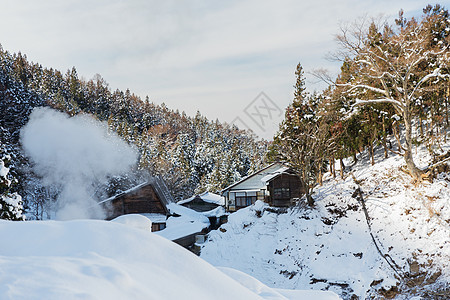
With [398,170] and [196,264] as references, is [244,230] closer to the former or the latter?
[398,170]

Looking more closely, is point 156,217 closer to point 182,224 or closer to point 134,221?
point 182,224

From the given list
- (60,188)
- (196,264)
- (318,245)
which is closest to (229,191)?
(60,188)

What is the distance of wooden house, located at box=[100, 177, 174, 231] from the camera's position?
23.7m

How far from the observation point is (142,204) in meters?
24.6

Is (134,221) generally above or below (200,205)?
above

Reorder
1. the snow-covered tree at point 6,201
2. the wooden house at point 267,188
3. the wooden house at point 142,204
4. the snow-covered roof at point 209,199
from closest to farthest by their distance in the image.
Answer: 1. the snow-covered tree at point 6,201
2. the wooden house at point 142,204
3. the wooden house at point 267,188
4. the snow-covered roof at point 209,199

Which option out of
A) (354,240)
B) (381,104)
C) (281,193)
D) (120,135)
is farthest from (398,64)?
(120,135)

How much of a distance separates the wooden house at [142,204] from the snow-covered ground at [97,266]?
819 inches

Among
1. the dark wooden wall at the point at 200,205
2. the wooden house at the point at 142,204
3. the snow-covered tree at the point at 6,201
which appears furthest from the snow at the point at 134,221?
the dark wooden wall at the point at 200,205

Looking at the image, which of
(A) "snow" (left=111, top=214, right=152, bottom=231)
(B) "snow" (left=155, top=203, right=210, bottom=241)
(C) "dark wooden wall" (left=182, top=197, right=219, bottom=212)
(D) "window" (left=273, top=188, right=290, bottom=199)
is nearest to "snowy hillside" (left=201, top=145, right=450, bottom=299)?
(B) "snow" (left=155, top=203, right=210, bottom=241)

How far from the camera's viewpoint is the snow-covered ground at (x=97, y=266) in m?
2.38

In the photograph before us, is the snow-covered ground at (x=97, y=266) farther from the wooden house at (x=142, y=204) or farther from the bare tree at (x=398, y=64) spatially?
the wooden house at (x=142, y=204)

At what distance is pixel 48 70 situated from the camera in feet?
270

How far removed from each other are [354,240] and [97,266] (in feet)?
48.1
